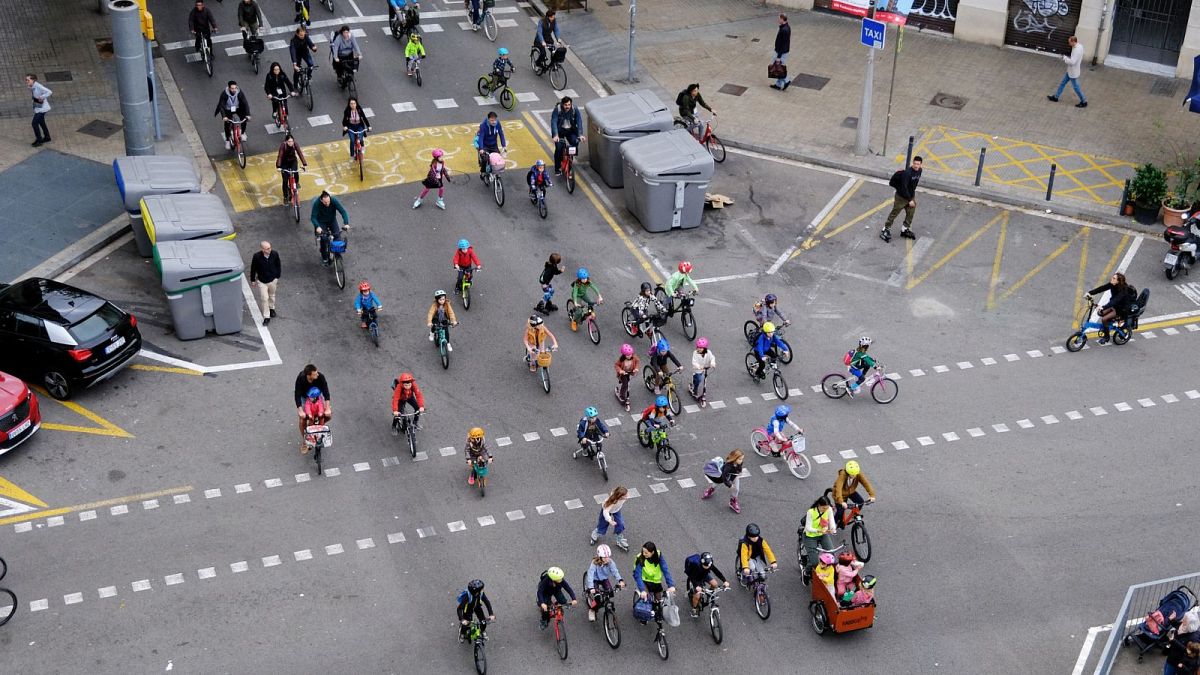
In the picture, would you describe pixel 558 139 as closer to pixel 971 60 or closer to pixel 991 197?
pixel 991 197

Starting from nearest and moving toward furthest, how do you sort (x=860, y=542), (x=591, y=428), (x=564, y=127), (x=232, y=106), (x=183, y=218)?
(x=860, y=542)
(x=591, y=428)
(x=183, y=218)
(x=564, y=127)
(x=232, y=106)

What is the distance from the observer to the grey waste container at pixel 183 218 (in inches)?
1012

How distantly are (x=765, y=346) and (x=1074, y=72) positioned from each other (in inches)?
595

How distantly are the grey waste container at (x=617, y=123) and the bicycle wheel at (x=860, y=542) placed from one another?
1272cm

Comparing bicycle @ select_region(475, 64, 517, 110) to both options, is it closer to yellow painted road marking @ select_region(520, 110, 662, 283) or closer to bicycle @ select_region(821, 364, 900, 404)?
yellow painted road marking @ select_region(520, 110, 662, 283)

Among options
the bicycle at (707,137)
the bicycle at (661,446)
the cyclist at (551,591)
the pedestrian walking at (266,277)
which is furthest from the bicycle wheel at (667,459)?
the bicycle at (707,137)

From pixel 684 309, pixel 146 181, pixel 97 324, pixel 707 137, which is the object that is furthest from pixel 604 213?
pixel 97 324

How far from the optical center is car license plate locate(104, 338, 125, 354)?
2366cm

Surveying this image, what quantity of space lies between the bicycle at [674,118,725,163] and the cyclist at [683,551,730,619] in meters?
14.6

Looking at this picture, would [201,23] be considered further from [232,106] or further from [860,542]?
[860,542]

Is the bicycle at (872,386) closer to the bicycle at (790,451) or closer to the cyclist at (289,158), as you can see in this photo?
the bicycle at (790,451)

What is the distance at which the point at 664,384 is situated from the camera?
78.0 feet

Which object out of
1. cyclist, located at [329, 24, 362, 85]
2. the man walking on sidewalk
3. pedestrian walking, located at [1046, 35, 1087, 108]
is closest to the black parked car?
cyclist, located at [329, 24, 362, 85]

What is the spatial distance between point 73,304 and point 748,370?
11.7 metres
